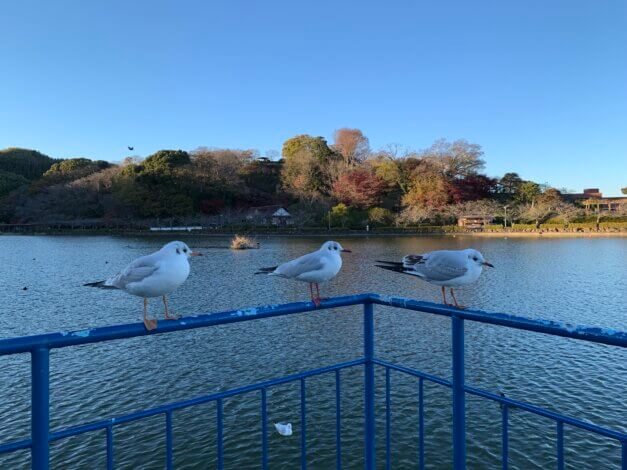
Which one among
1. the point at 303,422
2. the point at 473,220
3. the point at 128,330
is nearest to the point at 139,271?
the point at 128,330

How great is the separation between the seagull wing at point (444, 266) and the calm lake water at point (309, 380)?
448 cm

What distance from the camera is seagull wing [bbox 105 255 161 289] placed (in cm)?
222

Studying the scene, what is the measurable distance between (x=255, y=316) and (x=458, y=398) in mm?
950

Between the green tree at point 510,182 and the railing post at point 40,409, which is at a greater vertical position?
the green tree at point 510,182

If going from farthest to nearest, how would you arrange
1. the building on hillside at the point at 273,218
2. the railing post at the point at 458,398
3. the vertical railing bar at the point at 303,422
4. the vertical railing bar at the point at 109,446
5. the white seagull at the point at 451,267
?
the building on hillside at the point at 273,218 < the white seagull at the point at 451,267 < the vertical railing bar at the point at 303,422 < the railing post at the point at 458,398 < the vertical railing bar at the point at 109,446

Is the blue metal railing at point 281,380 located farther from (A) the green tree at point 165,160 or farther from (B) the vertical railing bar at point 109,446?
(A) the green tree at point 165,160

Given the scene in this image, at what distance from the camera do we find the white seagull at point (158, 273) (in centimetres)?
214

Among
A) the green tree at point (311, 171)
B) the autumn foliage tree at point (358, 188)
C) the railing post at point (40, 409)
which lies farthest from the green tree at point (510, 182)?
the railing post at point (40, 409)

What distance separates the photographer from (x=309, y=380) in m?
8.77

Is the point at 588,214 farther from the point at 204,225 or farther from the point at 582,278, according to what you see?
the point at 204,225

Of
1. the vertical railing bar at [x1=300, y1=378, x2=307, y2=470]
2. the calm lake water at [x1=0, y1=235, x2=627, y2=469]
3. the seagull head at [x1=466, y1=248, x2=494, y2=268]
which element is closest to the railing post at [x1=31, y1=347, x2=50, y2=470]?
the vertical railing bar at [x1=300, y1=378, x2=307, y2=470]

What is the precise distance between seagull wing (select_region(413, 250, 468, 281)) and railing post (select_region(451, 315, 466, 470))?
34.9 inches

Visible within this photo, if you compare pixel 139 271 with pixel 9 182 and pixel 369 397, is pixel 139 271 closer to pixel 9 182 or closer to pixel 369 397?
pixel 369 397

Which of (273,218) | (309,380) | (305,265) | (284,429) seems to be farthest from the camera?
(273,218)
